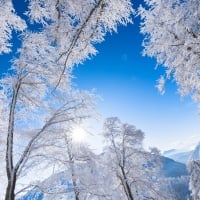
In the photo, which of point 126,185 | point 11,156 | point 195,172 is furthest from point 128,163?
point 11,156

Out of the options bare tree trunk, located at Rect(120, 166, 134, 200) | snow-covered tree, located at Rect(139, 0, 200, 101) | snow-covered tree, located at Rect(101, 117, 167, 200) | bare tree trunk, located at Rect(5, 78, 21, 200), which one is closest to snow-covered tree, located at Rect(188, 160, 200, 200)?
snow-covered tree, located at Rect(101, 117, 167, 200)

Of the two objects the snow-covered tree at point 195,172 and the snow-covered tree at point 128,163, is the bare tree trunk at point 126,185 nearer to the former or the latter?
the snow-covered tree at point 128,163

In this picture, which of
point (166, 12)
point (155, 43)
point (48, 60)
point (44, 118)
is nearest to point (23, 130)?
point (44, 118)

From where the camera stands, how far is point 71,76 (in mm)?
8453

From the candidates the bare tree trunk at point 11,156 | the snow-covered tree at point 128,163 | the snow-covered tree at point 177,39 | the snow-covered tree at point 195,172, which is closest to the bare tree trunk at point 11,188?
the bare tree trunk at point 11,156

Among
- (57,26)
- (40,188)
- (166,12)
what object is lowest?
(40,188)

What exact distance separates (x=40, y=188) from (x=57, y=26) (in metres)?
5.95

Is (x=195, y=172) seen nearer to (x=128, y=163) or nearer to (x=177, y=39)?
(x=128, y=163)

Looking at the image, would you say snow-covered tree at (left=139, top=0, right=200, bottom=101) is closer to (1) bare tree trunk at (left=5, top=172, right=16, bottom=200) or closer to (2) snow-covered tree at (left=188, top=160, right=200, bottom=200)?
(1) bare tree trunk at (left=5, top=172, right=16, bottom=200)

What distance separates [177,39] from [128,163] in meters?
10.0

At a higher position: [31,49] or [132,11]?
[31,49]

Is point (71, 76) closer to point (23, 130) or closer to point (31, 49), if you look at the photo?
point (31, 49)

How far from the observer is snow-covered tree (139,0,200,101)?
6848 mm

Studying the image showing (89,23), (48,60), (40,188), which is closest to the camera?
(89,23)
